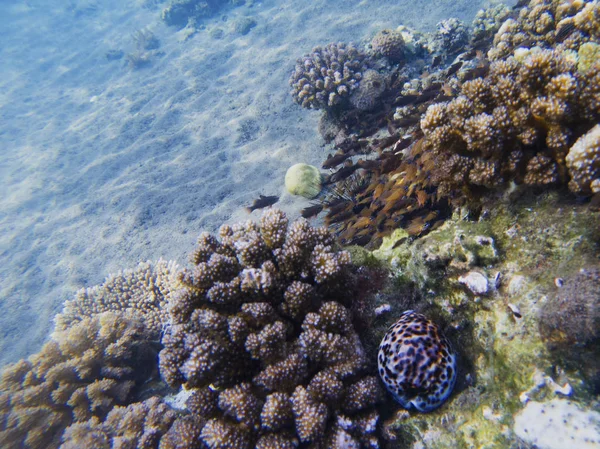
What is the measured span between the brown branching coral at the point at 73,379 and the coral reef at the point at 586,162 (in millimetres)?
4919

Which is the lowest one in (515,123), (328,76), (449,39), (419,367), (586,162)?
(419,367)

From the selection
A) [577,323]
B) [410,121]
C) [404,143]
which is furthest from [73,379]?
[410,121]

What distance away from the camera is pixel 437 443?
80.9 inches

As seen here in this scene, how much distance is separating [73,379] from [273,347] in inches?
131

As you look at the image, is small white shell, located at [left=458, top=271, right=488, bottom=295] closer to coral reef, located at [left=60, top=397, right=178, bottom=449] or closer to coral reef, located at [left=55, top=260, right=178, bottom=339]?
coral reef, located at [left=60, top=397, right=178, bottom=449]

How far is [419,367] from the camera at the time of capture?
6.88 ft

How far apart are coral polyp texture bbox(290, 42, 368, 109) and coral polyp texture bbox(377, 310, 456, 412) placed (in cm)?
625

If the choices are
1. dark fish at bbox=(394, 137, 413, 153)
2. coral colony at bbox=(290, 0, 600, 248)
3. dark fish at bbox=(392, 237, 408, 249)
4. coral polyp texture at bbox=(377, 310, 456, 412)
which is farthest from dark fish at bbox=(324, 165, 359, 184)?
coral polyp texture at bbox=(377, 310, 456, 412)

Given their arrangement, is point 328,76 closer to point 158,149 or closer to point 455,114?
point 455,114

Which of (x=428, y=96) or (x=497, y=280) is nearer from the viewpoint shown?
(x=497, y=280)

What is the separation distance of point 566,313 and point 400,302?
1172mm

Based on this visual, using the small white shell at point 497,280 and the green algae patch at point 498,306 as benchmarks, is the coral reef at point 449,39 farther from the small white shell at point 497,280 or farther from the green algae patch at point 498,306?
the small white shell at point 497,280

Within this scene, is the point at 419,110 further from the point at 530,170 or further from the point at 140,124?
the point at 140,124

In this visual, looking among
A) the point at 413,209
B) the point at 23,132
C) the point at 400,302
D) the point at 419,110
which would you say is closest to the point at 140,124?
the point at 23,132
